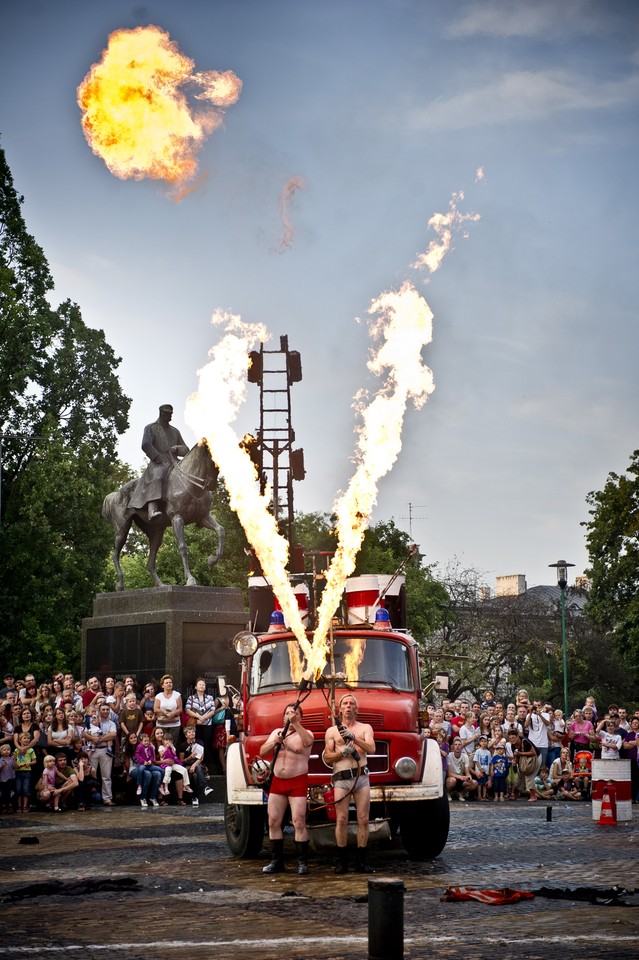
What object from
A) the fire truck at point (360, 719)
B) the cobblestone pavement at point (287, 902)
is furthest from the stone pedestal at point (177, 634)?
the fire truck at point (360, 719)

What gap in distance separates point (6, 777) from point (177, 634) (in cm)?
557

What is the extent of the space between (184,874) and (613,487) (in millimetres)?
44597

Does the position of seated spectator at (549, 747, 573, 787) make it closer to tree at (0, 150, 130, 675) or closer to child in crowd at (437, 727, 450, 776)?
child in crowd at (437, 727, 450, 776)

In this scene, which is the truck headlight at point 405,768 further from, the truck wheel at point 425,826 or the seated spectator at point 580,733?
the seated spectator at point 580,733

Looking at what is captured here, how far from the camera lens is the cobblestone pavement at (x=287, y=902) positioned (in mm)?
9000

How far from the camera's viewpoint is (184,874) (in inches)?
526

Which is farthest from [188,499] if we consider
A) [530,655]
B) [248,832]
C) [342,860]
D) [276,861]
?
[530,655]

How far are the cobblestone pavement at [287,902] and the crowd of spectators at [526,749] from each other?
23.0 ft

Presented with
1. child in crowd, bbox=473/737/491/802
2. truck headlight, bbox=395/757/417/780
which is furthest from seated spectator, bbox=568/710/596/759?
truck headlight, bbox=395/757/417/780

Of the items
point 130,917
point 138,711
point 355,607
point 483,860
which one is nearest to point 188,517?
point 138,711

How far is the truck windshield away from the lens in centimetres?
1529

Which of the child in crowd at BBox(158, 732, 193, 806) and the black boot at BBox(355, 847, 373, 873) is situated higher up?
the child in crowd at BBox(158, 732, 193, 806)

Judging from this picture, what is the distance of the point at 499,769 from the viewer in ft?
84.4

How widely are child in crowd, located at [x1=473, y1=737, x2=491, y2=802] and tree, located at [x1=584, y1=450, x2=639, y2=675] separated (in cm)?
2856
